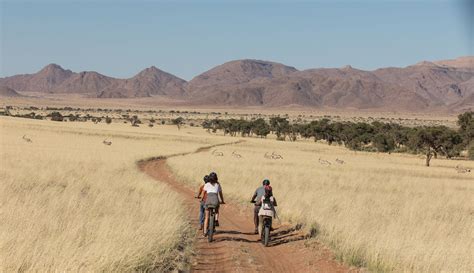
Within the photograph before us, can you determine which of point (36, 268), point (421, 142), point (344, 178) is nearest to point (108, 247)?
point (36, 268)

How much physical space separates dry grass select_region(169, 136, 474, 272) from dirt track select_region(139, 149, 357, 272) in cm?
60

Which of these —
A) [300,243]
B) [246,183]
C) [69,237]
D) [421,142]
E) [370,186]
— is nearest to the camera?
[69,237]

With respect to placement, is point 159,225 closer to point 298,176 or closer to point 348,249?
point 348,249

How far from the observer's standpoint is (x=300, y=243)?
15.3 metres

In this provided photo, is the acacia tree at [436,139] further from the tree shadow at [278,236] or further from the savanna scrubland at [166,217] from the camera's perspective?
the tree shadow at [278,236]

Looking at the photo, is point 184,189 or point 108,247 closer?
point 108,247

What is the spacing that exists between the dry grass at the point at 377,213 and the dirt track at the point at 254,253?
0.60 meters

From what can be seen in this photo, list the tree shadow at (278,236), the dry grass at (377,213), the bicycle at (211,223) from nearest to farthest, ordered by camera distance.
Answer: the dry grass at (377,213), the bicycle at (211,223), the tree shadow at (278,236)

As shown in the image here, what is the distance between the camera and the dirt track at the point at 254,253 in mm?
12594

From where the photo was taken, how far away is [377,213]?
818 inches

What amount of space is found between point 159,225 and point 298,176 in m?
21.4

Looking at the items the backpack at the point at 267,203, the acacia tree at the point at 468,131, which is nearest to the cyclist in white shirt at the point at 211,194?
the backpack at the point at 267,203

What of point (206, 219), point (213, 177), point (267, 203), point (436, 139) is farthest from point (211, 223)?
point (436, 139)

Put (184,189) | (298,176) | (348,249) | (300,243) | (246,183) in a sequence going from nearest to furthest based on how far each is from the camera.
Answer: (348,249)
(300,243)
(184,189)
(246,183)
(298,176)
